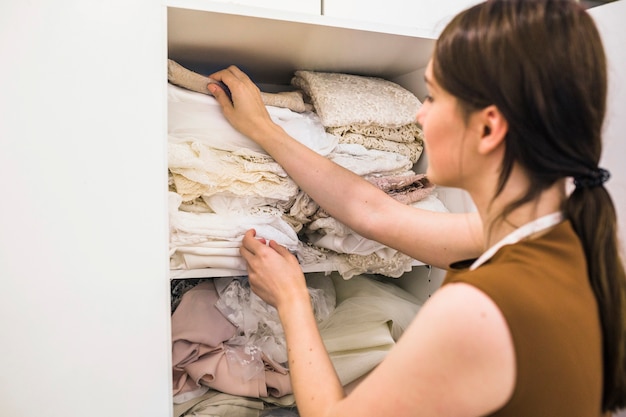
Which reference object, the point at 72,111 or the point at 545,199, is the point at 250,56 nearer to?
the point at 72,111

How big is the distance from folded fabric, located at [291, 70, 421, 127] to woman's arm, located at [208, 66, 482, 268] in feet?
0.38

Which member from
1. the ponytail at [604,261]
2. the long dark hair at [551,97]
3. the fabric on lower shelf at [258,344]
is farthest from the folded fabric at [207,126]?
the ponytail at [604,261]

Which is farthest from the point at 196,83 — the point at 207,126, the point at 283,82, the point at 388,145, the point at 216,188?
the point at 388,145

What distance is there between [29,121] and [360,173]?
60 cm

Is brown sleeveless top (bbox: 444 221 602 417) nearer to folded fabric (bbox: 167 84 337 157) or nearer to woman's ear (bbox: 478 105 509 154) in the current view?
woman's ear (bbox: 478 105 509 154)

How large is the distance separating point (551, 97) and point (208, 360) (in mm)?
723

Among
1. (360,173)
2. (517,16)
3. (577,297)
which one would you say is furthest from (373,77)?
(577,297)

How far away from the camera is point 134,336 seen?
0.80 m

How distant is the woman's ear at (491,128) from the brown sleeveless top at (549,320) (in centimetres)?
13

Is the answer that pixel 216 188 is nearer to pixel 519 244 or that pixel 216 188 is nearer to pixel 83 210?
pixel 83 210

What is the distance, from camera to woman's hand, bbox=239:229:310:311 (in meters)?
0.91

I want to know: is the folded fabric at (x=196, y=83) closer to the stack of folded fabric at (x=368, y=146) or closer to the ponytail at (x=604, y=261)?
the stack of folded fabric at (x=368, y=146)

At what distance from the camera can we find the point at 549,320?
0.61m

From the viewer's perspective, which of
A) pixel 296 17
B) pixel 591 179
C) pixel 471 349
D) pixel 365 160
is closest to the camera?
pixel 471 349
